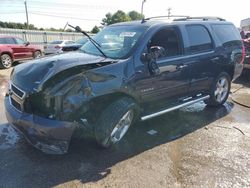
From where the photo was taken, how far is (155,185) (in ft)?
10.8

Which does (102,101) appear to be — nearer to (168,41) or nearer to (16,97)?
(16,97)

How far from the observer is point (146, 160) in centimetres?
388

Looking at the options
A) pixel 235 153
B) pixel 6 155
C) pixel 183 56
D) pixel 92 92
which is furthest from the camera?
pixel 183 56

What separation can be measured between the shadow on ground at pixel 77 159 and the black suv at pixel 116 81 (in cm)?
26

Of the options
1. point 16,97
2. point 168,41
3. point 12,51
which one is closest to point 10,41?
point 12,51

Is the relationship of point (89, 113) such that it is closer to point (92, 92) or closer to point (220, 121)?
point (92, 92)

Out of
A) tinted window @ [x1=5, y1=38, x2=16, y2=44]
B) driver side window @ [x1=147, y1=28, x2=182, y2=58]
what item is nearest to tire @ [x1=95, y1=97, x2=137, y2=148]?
driver side window @ [x1=147, y1=28, x2=182, y2=58]

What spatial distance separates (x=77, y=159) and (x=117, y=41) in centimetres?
206

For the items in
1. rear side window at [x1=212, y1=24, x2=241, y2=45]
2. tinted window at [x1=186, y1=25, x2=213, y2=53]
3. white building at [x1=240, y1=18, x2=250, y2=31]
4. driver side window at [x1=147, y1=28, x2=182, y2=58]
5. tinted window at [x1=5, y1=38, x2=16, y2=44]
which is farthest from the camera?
white building at [x1=240, y1=18, x2=250, y2=31]

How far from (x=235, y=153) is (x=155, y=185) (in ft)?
5.41

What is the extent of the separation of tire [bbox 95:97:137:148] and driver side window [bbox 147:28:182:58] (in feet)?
3.69

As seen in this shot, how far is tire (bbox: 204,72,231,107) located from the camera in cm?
620

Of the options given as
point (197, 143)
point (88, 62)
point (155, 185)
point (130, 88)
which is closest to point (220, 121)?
point (197, 143)

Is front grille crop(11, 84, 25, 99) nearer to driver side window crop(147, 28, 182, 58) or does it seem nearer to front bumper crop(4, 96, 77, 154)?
front bumper crop(4, 96, 77, 154)
